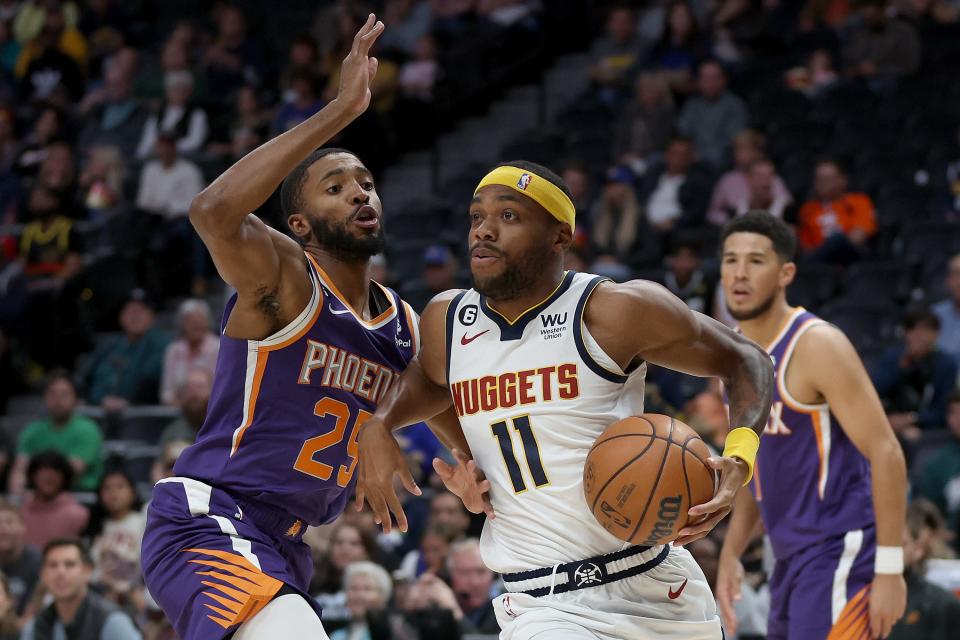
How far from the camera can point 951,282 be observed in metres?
11.0

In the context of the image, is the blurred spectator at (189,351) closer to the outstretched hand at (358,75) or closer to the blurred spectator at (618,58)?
the blurred spectator at (618,58)

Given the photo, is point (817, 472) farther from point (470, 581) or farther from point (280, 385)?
point (470, 581)

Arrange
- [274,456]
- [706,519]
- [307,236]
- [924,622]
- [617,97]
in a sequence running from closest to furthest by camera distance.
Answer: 1. [706,519]
2. [274,456]
3. [307,236]
4. [924,622]
5. [617,97]

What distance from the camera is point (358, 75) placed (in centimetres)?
501

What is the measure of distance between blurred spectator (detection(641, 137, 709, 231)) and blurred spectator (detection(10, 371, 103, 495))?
5.30m

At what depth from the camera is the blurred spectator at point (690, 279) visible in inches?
461

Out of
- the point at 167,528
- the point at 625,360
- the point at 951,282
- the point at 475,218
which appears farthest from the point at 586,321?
the point at 951,282

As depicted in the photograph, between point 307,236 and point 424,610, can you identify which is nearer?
point 307,236

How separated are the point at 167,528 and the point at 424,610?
3.41 meters

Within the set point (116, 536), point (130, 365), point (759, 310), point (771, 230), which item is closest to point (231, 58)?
point (130, 365)

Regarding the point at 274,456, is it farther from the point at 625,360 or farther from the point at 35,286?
the point at 35,286

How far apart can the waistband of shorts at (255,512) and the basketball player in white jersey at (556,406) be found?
0.45m

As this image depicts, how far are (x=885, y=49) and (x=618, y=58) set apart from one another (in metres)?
2.99

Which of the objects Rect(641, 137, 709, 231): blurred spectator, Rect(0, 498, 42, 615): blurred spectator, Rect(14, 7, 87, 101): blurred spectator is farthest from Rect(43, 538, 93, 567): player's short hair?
Rect(14, 7, 87, 101): blurred spectator
